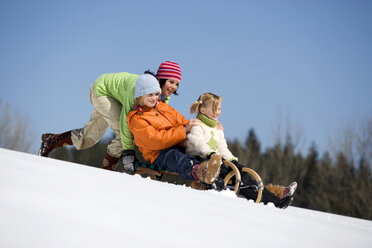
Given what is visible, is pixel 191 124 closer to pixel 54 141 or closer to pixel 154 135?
pixel 154 135

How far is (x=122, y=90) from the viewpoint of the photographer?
4.55 meters

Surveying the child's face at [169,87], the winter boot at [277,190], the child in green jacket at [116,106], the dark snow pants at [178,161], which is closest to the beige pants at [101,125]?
the child in green jacket at [116,106]

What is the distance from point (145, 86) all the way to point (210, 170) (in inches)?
43.8

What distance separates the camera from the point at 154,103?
13.7 feet

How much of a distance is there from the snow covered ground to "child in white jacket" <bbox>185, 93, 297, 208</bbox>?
5.12 ft

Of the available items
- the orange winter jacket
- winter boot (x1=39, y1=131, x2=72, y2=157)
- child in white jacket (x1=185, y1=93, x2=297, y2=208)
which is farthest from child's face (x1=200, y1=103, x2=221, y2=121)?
winter boot (x1=39, y1=131, x2=72, y2=157)

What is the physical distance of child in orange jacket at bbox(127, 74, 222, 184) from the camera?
3980 millimetres

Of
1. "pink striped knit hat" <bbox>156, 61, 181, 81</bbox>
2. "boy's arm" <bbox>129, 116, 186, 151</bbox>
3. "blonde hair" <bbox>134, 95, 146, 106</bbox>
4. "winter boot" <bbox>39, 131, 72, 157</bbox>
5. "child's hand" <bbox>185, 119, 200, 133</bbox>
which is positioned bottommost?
"winter boot" <bbox>39, 131, 72, 157</bbox>

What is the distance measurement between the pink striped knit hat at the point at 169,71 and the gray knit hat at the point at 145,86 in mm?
487

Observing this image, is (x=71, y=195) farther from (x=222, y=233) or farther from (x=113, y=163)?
(x=113, y=163)

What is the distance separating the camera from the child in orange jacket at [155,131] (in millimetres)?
3980

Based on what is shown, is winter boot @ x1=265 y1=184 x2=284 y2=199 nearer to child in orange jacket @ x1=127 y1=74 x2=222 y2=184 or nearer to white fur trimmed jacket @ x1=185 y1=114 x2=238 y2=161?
white fur trimmed jacket @ x1=185 y1=114 x2=238 y2=161

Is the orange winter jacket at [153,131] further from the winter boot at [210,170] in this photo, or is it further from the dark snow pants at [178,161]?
the winter boot at [210,170]

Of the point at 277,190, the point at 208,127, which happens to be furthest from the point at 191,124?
the point at 277,190
